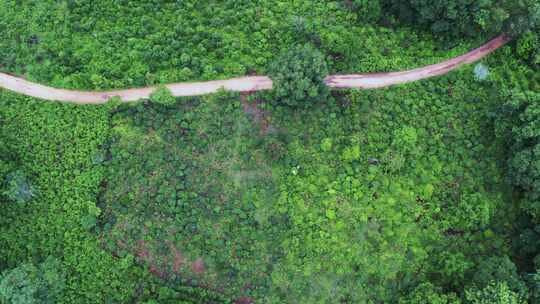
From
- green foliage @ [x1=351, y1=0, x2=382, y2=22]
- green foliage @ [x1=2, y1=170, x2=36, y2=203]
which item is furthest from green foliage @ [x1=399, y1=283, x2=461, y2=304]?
green foliage @ [x1=2, y1=170, x2=36, y2=203]

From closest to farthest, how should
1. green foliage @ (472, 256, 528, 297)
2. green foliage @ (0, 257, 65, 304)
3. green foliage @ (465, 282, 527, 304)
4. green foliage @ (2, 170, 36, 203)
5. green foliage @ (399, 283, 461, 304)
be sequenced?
green foliage @ (465, 282, 527, 304) → green foliage @ (472, 256, 528, 297) → green foliage @ (399, 283, 461, 304) → green foliage @ (0, 257, 65, 304) → green foliage @ (2, 170, 36, 203)

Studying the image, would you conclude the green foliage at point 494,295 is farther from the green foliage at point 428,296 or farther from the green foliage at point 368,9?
the green foliage at point 368,9

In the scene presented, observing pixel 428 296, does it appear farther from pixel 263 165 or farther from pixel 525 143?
pixel 263 165

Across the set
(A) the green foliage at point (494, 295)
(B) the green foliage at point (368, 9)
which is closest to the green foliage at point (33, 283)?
(A) the green foliage at point (494, 295)

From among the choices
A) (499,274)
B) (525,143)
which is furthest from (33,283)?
(525,143)

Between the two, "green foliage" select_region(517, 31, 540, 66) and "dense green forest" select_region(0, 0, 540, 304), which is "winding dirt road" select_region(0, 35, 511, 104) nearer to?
"dense green forest" select_region(0, 0, 540, 304)

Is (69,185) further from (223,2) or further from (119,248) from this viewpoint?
(223,2)
